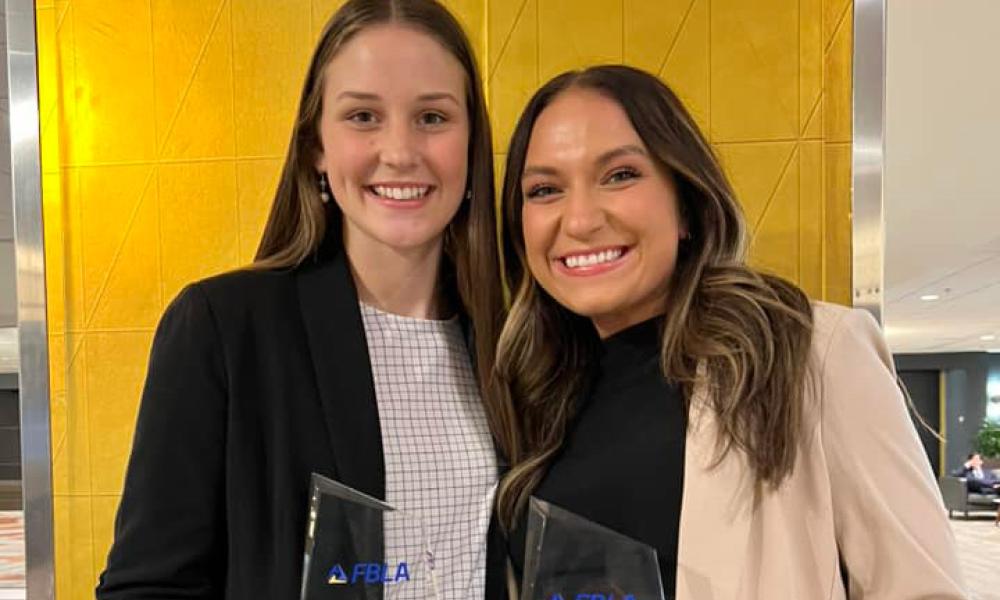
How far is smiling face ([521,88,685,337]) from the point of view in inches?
44.9

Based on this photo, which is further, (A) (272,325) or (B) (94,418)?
(B) (94,418)

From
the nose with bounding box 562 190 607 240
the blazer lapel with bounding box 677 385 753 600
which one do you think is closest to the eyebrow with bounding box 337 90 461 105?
the nose with bounding box 562 190 607 240

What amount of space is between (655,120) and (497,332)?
422 mm

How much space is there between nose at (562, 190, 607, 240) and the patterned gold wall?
615 millimetres

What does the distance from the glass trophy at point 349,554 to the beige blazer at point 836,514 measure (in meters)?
0.39

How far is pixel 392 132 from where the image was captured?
1068 mm

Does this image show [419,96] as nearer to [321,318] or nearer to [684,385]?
[321,318]

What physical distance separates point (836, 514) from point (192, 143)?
1.56 m

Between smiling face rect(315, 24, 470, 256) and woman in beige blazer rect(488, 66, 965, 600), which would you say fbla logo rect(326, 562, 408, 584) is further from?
smiling face rect(315, 24, 470, 256)

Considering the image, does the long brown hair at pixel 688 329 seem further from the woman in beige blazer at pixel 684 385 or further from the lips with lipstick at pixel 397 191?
the lips with lipstick at pixel 397 191

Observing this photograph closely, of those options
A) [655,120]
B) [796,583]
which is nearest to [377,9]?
[655,120]

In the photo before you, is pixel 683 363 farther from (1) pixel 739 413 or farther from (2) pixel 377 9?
(2) pixel 377 9

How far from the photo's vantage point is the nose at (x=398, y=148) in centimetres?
106

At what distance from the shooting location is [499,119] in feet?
5.63
